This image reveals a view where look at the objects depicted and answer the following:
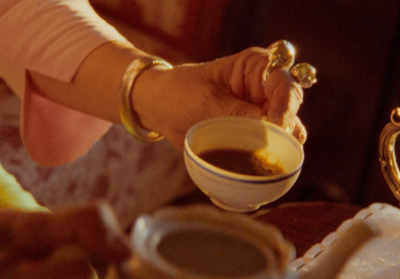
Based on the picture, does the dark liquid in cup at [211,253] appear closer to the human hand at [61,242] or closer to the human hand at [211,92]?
the human hand at [61,242]

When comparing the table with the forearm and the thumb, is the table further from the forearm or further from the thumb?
the forearm

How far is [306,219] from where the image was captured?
91cm

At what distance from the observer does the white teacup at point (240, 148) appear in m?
0.56

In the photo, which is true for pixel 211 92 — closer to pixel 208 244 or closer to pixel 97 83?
pixel 97 83

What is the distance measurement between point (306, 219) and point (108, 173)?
89 cm

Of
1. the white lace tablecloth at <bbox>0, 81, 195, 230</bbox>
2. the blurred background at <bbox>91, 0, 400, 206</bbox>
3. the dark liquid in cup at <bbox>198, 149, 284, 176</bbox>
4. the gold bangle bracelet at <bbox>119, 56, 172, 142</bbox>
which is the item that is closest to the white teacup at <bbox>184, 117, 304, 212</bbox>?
the dark liquid in cup at <bbox>198, 149, 284, 176</bbox>

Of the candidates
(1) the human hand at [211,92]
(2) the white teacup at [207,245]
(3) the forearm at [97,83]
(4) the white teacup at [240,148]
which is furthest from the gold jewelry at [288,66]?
(2) the white teacup at [207,245]

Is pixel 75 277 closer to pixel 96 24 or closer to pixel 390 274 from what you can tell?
pixel 390 274

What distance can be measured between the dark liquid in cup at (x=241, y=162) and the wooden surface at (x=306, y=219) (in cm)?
22

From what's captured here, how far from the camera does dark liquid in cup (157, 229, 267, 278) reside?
1.06 ft

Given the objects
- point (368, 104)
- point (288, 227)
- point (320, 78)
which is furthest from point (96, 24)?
point (368, 104)

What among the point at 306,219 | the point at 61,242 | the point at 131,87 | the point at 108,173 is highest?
the point at 61,242

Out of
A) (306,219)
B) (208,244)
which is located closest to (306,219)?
(306,219)

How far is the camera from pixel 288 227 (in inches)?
34.5
